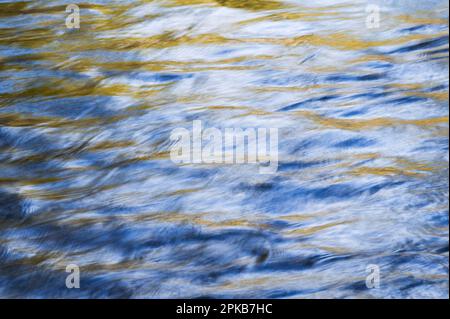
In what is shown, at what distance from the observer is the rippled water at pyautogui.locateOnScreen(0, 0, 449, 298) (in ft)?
9.71

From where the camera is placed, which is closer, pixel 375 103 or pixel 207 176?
pixel 207 176

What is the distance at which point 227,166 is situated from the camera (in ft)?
11.6

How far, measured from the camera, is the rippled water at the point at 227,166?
2961 mm

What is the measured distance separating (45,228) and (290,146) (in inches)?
48.4

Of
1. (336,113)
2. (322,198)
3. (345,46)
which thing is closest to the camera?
(322,198)

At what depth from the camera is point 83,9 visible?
205 inches

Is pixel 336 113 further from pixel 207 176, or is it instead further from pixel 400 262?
pixel 400 262

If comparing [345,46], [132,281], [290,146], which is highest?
[345,46]

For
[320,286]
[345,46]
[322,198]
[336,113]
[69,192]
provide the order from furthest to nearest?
[345,46]
[336,113]
[69,192]
[322,198]
[320,286]

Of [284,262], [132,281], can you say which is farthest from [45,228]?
[284,262]

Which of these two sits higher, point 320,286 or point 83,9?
point 83,9

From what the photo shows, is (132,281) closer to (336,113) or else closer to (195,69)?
(336,113)

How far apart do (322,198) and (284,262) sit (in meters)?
0.43

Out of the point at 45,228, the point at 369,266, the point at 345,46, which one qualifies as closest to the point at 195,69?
the point at 345,46
